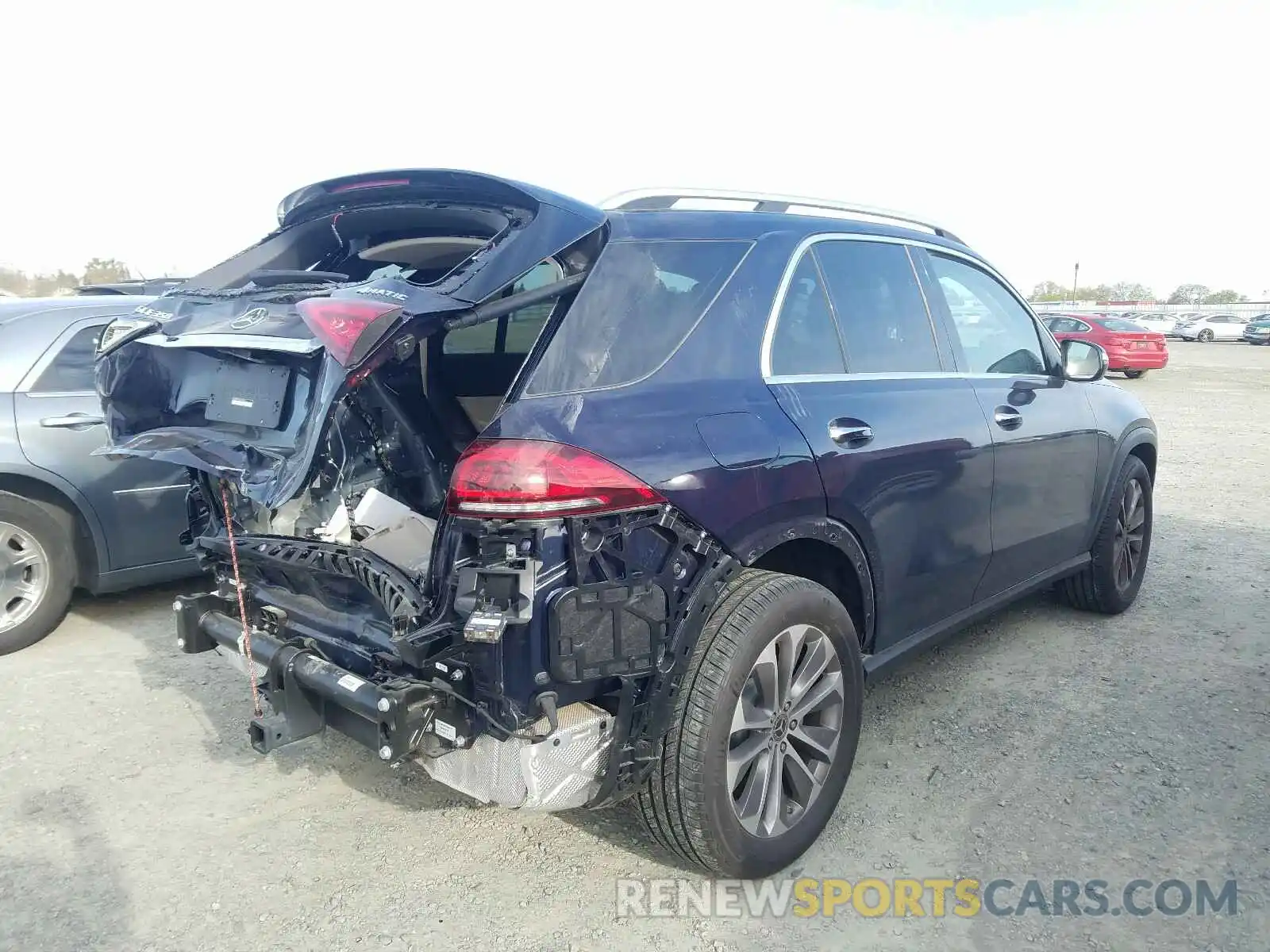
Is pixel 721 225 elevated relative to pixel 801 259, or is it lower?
elevated

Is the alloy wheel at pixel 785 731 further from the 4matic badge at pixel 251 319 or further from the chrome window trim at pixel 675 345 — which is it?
the 4matic badge at pixel 251 319

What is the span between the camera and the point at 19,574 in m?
4.57

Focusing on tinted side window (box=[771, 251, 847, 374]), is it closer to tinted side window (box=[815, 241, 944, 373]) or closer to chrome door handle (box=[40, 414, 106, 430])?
tinted side window (box=[815, 241, 944, 373])

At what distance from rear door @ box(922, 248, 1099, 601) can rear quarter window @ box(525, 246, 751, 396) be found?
143 centimetres

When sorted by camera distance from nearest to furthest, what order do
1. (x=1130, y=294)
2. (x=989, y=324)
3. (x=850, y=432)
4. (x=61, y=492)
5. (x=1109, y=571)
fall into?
(x=850, y=432), (x=989, y=324), (x=61, y=492), (x=1109, y=571), (x=1130, y=294)

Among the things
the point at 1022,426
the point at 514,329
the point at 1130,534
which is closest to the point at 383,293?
the point at 514,329

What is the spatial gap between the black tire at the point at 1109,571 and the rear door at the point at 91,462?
4.70m

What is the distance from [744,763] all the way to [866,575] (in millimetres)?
814

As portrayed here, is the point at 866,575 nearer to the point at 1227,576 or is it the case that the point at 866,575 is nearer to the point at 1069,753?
the point at 1069,753

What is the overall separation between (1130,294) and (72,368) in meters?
95.4

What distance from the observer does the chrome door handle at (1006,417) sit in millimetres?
3770

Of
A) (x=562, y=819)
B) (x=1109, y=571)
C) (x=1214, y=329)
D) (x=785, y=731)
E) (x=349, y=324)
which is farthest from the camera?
(x=1214, y=329)

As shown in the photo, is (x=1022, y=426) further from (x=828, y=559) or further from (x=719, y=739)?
(x=719, y=739)

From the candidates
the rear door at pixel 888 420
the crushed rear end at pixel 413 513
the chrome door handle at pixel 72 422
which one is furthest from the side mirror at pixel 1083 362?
the chrome door handle at pixel 72 422
